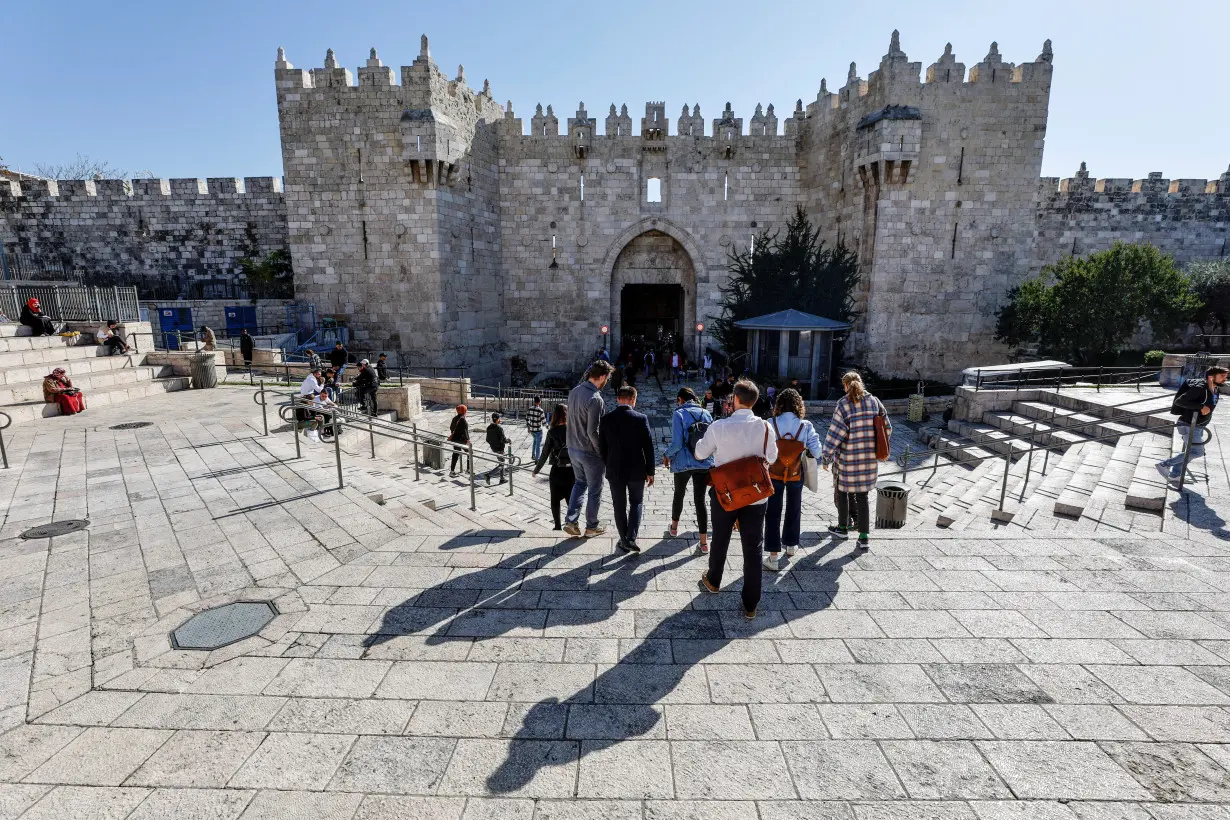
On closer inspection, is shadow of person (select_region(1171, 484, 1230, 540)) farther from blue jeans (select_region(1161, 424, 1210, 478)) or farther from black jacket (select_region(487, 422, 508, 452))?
black jacket (select_region(487, 422, 508, 452))

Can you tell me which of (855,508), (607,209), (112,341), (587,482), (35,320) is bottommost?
(855,508)

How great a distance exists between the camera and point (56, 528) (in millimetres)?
5348

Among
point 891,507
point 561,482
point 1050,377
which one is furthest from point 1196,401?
point 1050,377

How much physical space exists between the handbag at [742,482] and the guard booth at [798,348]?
1282cm

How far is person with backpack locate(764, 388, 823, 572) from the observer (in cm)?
475

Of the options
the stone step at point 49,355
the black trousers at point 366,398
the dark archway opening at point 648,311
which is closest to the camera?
the stone step at point 49,355

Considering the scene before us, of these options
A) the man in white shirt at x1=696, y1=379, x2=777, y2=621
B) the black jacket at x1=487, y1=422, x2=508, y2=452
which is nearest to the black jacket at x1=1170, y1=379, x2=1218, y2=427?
the man in white shirt at x1=696, y1=379, x2=777, y2=621

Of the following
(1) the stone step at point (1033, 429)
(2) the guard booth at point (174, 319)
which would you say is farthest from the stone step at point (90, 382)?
(1) the stone step at point (1033, 429)

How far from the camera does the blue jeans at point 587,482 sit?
5.28 m

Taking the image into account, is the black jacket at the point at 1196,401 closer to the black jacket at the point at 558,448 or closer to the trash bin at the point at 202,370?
the black jacket at the point at 558,448

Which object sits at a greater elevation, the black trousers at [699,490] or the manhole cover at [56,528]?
the black trousers at [699,490]

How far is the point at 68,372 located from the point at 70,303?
3014mm

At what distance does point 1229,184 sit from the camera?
20.6 meters

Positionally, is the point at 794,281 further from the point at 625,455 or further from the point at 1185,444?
the point at 625,455
